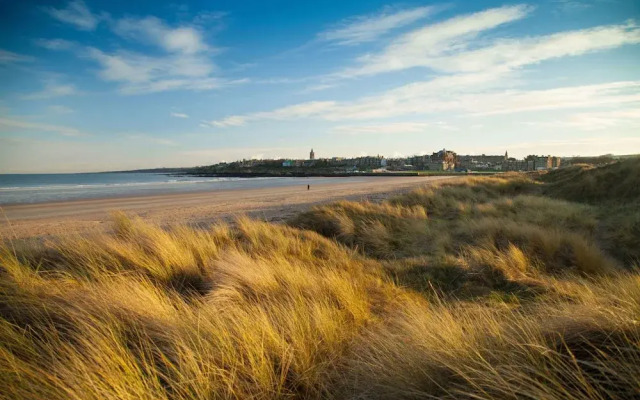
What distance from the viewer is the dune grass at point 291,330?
1947mm

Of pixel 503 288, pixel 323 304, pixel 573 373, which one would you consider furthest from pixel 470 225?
pixel 573 373

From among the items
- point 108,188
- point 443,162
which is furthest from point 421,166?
point 108,188

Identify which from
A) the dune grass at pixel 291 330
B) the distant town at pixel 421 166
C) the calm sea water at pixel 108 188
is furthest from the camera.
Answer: the distant town at pixel 421 166

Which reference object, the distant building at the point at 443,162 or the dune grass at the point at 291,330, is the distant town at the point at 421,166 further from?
the dune grass at the point at 291,330

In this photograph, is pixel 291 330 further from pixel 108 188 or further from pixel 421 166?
pixel 421 166

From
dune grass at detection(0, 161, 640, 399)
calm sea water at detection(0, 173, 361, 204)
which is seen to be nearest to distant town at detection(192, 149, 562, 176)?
calm sea water at detection(0, 173, 361, 204)

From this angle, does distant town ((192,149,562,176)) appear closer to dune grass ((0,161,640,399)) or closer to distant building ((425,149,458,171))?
distant building ((425,149,458,171))

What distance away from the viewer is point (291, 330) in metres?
2.75

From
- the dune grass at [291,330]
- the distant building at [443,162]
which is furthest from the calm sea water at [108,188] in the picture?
the distant building at [443,162]

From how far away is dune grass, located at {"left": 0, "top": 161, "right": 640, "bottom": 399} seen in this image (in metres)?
1.95

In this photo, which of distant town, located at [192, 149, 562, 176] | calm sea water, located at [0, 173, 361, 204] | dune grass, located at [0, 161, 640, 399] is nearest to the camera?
dune grass, located at [0, 161, 640, 399]

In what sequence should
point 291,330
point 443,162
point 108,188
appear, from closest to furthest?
point 291,330 < point 108,188 < point 443,162

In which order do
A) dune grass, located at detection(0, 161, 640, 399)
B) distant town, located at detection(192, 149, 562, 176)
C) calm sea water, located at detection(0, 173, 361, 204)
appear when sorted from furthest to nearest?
distant town, located at detection(192, 149, 562, 176), calm sea water, located at detection(0, 173, 361, 204), dune grass, located at detection(0, 161, 640, 399)

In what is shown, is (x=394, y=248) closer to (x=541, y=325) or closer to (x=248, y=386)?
(x=541, y=325)
